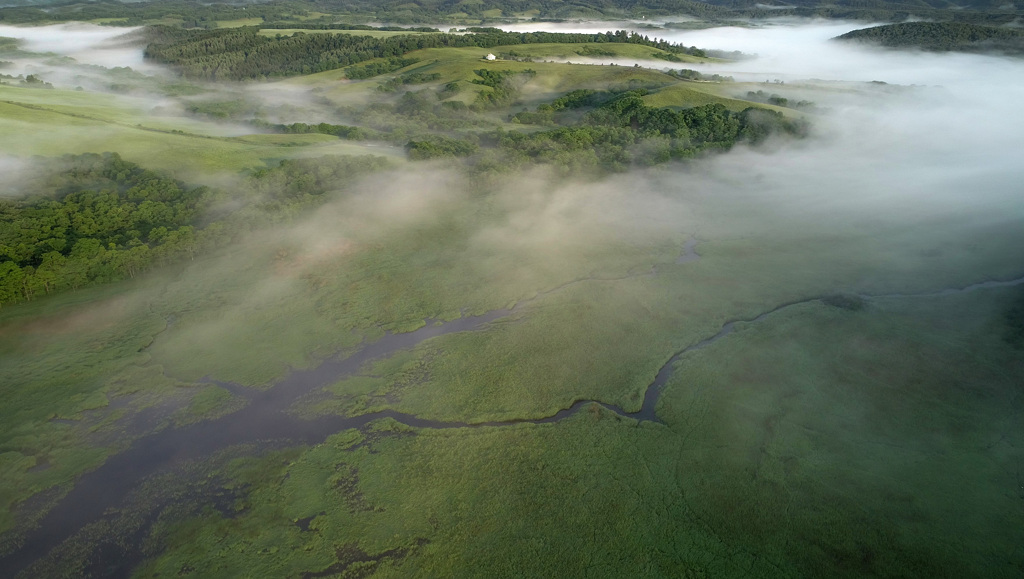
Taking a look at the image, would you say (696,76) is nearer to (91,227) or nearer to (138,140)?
(138,140)

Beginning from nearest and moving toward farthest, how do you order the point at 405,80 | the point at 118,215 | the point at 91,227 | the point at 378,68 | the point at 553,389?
the point at 553,389
the point at 91,227
the point at 118,215
the point at 405,80
the point at 378,68

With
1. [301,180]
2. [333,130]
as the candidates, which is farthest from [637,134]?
[301,180]

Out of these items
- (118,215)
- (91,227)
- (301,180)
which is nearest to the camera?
(91,227)

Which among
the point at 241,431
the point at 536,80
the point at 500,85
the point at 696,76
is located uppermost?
the point at 536,80

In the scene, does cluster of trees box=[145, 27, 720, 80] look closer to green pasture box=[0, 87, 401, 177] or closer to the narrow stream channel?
green pasture box=[0, 87, 401, 177]

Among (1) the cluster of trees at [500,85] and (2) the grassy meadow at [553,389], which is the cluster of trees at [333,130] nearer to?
(1) the cluster of trees at [500,85]

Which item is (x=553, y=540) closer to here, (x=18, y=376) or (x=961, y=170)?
(x=18, y=376)

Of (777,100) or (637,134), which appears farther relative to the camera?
(777,100)

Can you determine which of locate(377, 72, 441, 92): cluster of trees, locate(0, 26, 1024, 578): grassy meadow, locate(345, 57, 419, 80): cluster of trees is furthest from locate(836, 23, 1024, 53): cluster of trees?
locate(345, 57, 419, 80): cluster of trees

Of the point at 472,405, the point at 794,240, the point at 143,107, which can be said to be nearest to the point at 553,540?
the point at 472,405
